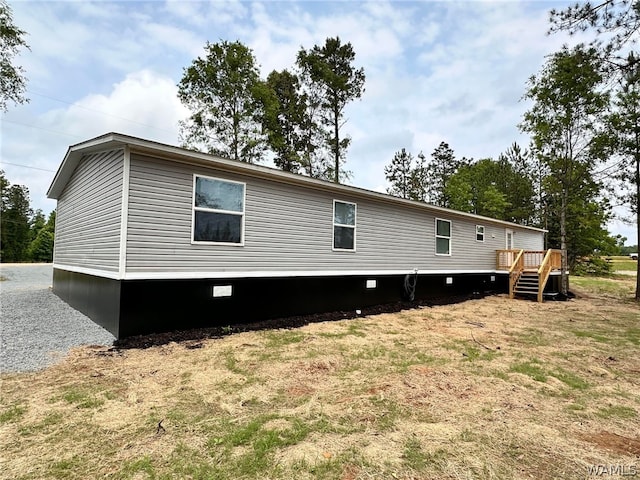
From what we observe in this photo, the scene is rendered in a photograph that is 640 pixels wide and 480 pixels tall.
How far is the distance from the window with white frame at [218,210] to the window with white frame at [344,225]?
8.01ft

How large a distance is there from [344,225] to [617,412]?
5658mm

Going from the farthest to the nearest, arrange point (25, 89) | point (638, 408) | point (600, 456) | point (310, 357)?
point (25, 89) → point (310, 357) → point (638, 408) → point (600, 456)

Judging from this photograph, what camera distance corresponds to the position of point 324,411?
2.83 metres

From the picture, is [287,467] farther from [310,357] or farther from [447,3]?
[447,3]

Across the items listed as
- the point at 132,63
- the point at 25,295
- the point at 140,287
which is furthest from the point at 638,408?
the point at 132,63

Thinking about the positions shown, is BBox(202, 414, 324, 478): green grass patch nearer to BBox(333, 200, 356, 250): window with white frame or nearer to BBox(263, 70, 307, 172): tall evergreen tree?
BBox(333, 200, 356, 250): window with white frame

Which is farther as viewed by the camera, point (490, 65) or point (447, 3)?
point (490, 65)

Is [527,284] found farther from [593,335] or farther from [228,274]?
[228,274]

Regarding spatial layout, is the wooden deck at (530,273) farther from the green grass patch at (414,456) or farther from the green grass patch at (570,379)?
the green grass patch at (414,456)

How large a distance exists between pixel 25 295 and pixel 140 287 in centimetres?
646

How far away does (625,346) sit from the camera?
5.32 meters

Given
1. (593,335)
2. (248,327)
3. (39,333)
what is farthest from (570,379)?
(39,333)

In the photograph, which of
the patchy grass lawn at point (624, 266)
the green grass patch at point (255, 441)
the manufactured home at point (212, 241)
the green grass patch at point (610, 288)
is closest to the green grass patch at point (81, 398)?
the green grass patch at point (255, 441)

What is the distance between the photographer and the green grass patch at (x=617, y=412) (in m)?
2.85
